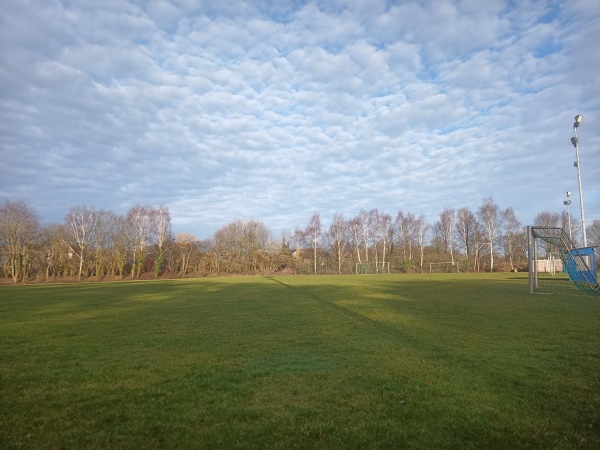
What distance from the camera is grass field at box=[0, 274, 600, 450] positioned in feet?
13.9

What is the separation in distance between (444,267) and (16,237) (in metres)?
74.5

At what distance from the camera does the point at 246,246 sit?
7631 centimetres

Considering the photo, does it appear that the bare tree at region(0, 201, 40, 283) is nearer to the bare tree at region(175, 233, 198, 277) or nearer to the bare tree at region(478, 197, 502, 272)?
the bare tree at region(175, 233, 198, 277)

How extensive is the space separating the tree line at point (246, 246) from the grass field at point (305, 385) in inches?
2239

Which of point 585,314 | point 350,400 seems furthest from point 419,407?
point 585,314

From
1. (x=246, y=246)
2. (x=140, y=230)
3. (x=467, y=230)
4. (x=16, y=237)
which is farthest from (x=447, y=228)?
(x=16, y=237)

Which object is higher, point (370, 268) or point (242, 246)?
point (242, 246)

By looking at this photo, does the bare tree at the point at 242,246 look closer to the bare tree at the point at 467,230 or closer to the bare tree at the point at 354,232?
the bare tree at the point at 354,232

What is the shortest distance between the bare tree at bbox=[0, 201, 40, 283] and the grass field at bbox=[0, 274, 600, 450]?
57.2m

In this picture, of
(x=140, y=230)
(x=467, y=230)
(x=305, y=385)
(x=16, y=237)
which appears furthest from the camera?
(x=467, y=230)

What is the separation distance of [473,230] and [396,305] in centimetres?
6964

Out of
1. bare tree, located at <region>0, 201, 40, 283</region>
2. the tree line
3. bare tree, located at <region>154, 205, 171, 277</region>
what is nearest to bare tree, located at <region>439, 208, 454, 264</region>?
the tree line

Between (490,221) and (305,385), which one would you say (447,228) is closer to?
(490,221)

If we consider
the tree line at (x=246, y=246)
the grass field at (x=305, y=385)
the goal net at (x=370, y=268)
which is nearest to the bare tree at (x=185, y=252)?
the tree line at (x=246, y=246)
